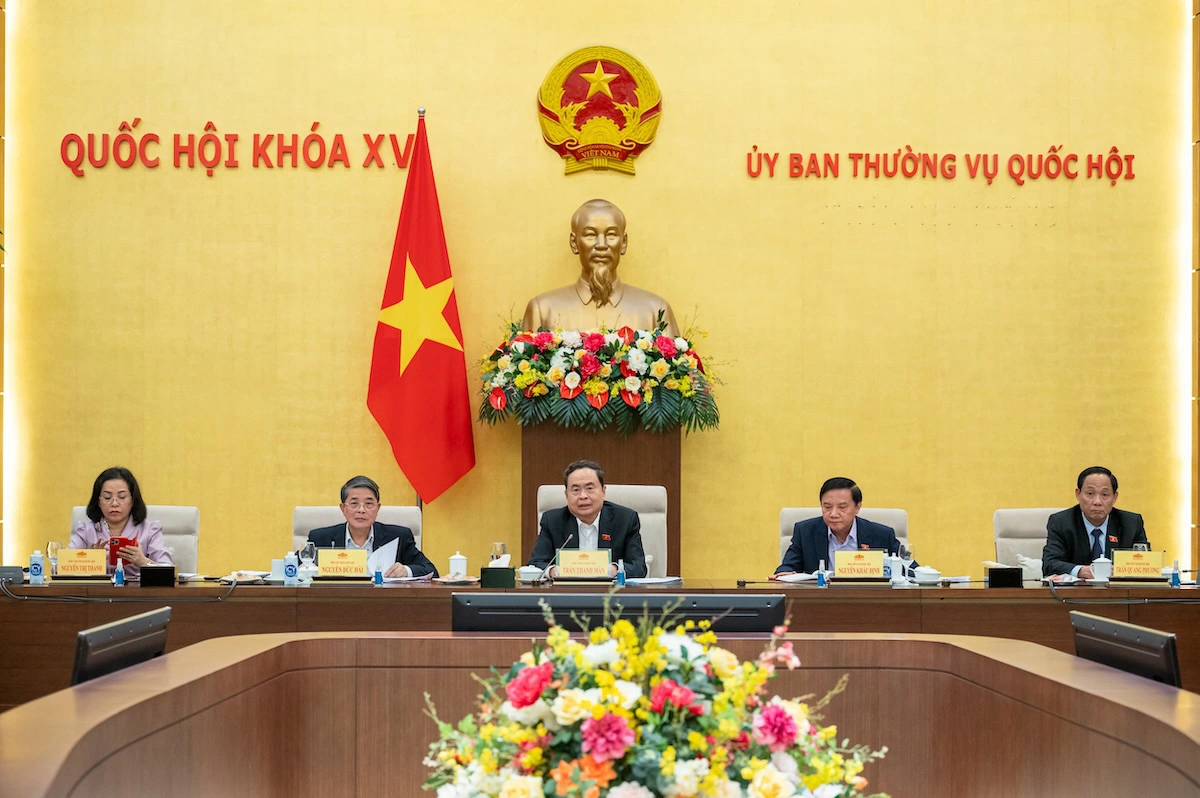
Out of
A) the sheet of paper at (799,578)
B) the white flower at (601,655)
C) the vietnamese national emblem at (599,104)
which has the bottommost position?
the sheet of paper at (799,578)

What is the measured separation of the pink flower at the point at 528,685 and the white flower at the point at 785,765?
297mm

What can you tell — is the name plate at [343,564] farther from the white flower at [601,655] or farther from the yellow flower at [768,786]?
the yellow flower at [768,786]

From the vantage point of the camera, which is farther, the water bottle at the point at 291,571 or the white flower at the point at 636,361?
the white flower at the point at 636,361

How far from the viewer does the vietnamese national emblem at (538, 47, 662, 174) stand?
264 inches

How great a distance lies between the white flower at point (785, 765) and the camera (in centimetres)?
158

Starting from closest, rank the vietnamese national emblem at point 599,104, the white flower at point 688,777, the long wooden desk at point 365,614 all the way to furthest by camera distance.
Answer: the white flower at point 688,777, the long wooden desk at point 365,614, the vietnamese national emblem at point 599,104

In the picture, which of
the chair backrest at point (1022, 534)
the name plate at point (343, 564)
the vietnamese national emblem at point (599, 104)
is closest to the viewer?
the name plate at point (343, 564)

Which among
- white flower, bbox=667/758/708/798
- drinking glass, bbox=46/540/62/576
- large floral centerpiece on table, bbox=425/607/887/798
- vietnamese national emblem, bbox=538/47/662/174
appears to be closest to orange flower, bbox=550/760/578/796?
large floral centerpiece on table, bbox=425/607/887/798

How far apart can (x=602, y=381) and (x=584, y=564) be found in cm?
174

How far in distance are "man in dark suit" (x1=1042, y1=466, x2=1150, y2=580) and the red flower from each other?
208 centimetres

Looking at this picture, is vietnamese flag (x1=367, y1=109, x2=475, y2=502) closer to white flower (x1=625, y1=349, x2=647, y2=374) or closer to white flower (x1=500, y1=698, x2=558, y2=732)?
white flower (x1=625, y1=349, x2=647, y2=374)

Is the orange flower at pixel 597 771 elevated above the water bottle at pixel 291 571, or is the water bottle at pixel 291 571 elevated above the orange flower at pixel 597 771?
the orange flower at pixel 597 771

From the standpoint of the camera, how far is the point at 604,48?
6.71m

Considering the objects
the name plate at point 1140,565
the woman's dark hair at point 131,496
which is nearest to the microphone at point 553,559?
the woman's dark hair at point 131,496
